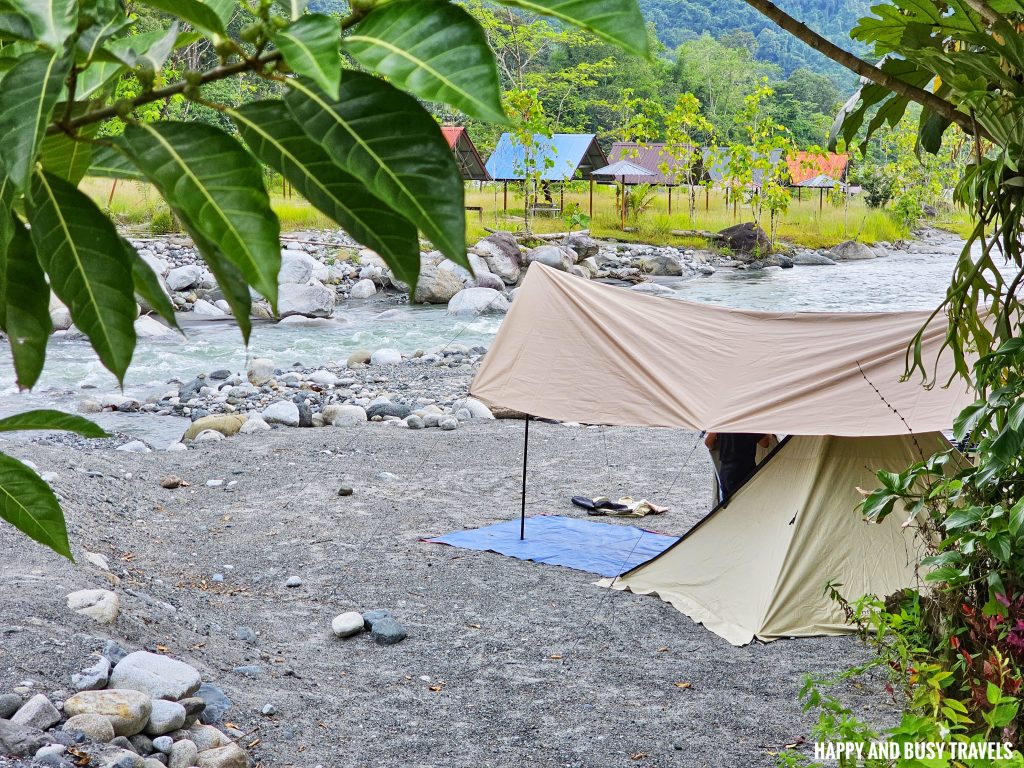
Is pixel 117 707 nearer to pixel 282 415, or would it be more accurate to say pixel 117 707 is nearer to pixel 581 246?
pixel 282 415

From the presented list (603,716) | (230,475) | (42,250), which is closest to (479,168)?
(230,475)

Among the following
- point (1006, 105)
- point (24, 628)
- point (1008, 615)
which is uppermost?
point (1006, 105)

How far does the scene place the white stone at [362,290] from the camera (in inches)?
696

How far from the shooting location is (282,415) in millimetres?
9219

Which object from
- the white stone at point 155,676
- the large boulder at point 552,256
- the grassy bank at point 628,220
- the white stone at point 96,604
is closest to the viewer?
the white stone at point 155,676

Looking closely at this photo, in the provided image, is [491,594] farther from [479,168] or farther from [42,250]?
[479,168]

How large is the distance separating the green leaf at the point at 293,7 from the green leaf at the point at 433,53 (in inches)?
1.9

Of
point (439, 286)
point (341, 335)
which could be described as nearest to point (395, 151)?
point (341, 335)

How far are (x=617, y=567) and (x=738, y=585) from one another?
2.86ft

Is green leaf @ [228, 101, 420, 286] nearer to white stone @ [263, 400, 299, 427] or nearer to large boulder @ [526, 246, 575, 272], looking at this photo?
white stone @ [263, 400, 299, 427]

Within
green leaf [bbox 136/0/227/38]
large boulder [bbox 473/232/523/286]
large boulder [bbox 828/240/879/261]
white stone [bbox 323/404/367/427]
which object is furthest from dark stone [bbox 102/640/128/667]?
large boulder [bbox 828/240/879/261]

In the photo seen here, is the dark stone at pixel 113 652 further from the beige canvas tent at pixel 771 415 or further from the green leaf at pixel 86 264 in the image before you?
the green leaf at pixel 86 264

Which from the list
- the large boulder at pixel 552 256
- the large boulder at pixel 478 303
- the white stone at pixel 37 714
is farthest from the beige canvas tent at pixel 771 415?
the large boulder at pixel 552 256

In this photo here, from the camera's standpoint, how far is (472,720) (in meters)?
3.78
